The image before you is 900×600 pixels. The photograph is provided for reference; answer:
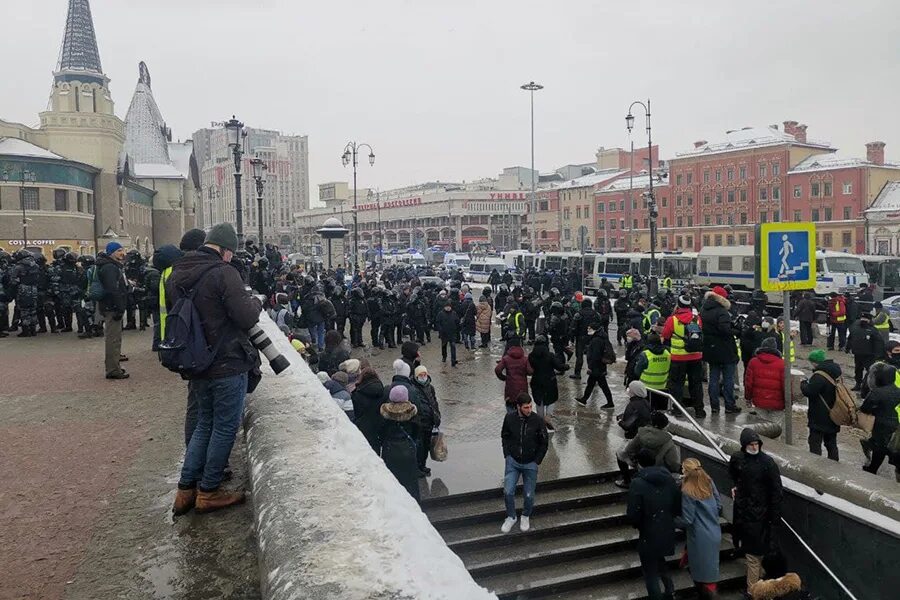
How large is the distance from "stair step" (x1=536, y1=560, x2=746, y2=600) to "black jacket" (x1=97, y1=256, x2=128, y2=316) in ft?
19.8

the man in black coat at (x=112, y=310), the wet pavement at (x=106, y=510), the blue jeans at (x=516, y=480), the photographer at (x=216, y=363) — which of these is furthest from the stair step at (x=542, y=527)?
the man in black coat at (x=112, y=310)

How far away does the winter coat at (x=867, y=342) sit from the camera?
1355cm

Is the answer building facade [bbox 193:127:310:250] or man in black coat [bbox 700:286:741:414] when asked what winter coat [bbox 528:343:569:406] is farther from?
building facade [bbox 193:127:310:250]

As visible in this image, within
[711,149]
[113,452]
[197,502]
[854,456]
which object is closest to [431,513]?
[113,452]

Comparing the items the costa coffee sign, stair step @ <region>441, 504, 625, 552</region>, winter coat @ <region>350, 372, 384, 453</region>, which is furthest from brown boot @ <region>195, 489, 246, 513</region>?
the costa coffee sign

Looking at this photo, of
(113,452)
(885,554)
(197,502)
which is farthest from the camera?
(885,554)

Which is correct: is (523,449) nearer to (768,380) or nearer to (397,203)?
(768,380)

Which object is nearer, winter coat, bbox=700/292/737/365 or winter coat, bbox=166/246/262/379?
winter coat, bbox=166/246/262/379

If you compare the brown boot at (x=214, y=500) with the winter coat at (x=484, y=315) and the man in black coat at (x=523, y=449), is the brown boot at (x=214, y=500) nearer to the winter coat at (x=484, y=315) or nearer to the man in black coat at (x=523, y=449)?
the man in black coat at (x=523, y=449)

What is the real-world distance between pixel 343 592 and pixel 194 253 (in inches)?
100

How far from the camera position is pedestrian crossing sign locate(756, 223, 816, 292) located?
26.1 feet

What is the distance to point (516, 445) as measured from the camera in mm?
7336

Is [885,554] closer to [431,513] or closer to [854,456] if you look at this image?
[854,456]

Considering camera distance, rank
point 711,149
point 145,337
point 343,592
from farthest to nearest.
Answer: point 711,149 → point 145,337 → point 343,592
